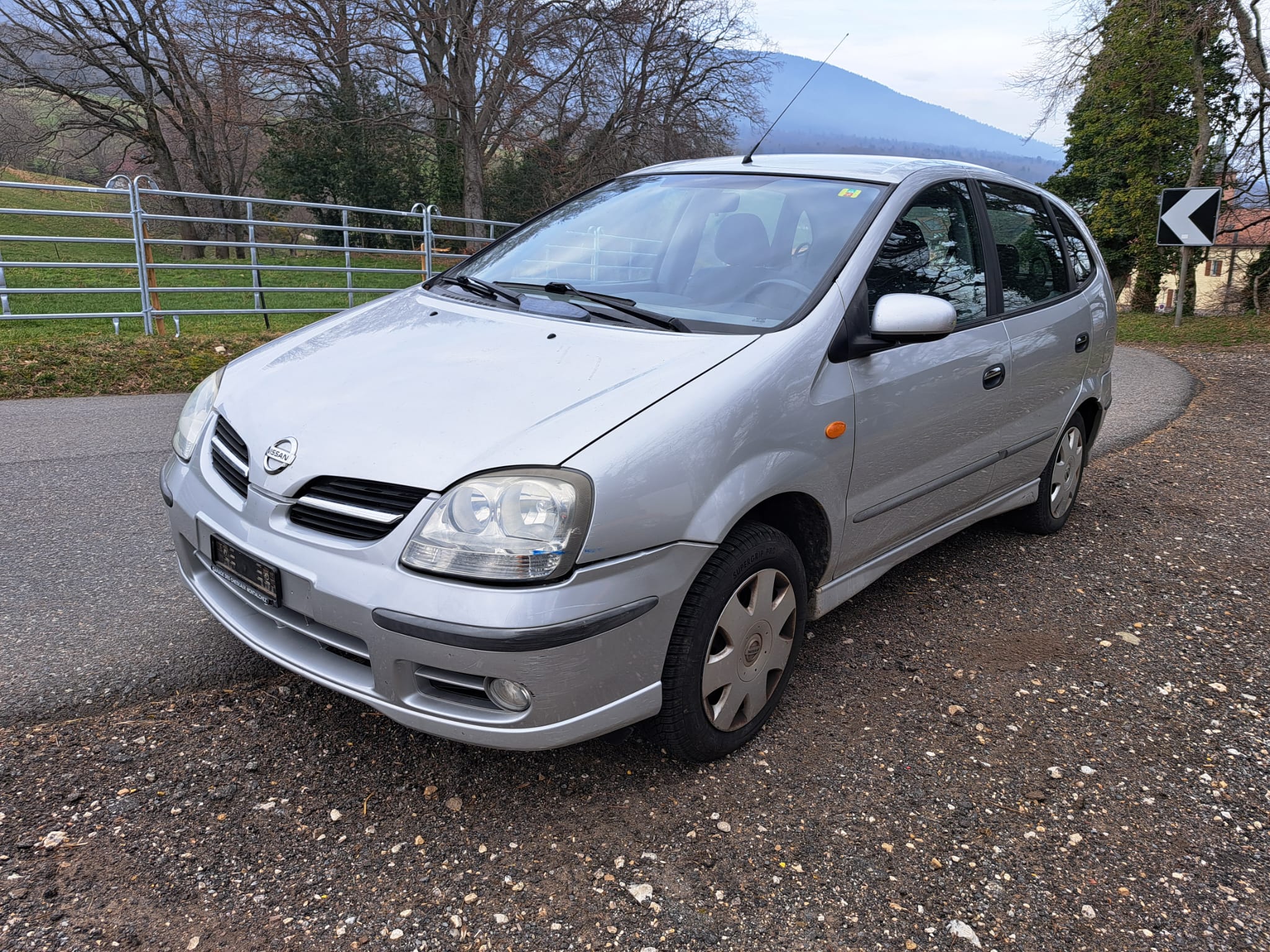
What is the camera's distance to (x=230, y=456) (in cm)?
254

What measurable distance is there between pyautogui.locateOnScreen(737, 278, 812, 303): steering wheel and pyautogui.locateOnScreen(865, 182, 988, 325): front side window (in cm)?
23

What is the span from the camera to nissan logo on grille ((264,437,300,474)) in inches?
92.1

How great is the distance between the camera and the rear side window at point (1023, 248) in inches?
148

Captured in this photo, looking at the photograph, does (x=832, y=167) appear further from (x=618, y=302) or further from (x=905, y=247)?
(x=618, y=302)

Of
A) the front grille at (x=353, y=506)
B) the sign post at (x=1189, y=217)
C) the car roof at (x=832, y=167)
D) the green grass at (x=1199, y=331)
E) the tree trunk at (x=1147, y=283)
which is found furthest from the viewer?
the tree trunk at (x=1147, y=283)

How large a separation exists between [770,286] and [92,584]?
9.12 feet

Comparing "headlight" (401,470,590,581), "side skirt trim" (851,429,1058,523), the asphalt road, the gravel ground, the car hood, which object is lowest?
the gravel ground

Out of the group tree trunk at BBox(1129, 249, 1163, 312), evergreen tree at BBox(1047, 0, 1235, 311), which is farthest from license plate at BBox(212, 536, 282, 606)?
tree trunk at BBox(1129, 249, 1163, 312)

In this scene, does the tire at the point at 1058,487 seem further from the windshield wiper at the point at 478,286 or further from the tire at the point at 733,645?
the windshield wiper at the point at 478,286

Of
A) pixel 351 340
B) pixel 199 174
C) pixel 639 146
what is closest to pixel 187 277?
pixel 199 174

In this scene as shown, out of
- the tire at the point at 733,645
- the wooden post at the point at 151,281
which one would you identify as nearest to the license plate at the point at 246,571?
the tire at the point at 733,645

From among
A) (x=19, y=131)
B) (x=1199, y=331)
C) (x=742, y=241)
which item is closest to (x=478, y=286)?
(x=742, y=241)

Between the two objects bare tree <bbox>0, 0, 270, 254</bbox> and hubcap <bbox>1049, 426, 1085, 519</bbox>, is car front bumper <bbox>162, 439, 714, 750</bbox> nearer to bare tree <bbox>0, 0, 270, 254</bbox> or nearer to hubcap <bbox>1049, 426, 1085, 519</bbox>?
hubcap <bbox>1049, 426, 1085, 519</bbox>

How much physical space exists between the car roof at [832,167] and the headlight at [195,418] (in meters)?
1.93
